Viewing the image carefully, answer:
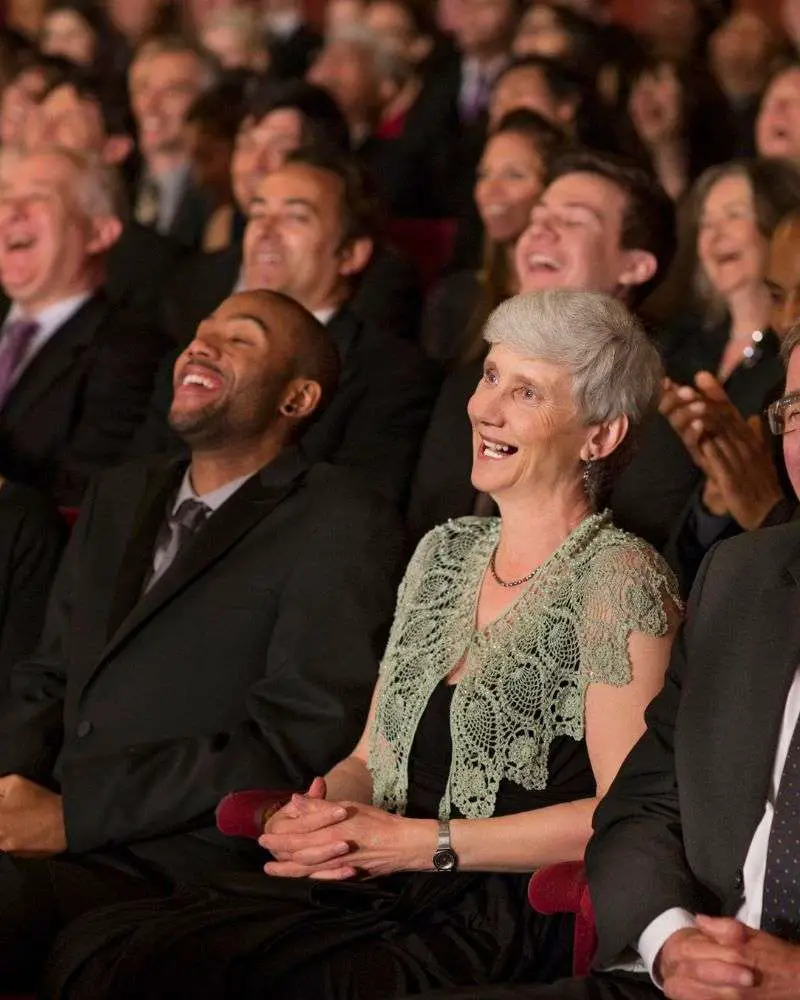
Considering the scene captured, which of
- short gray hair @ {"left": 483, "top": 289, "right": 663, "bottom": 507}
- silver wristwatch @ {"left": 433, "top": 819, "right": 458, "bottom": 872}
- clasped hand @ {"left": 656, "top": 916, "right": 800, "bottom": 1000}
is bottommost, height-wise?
clasped hand @ {"left": 656, "top": 916, "right": 800, "bottom": 1000}

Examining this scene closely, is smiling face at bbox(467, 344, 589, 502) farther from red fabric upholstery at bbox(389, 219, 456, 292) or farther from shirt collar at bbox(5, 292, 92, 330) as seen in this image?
red fabric upholstery at bbox(389, 219, 456, 292)

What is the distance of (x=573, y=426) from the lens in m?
2.28

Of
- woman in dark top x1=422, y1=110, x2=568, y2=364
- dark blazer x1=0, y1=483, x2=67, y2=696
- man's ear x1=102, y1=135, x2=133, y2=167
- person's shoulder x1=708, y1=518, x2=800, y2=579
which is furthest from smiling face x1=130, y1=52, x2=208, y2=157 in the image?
Result: person's shoulder x1=708, y1=518, x2=800, y2=579

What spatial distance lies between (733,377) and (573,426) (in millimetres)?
1019

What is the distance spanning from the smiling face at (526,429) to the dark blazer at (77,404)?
5.02 feet

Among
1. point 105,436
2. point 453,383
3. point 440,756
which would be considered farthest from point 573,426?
point 105,436

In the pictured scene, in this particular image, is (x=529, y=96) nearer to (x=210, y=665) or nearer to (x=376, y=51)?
(x=376, y=51)

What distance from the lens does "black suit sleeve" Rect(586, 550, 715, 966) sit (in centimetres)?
188

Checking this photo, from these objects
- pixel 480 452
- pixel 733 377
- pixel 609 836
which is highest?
pixel 733 377

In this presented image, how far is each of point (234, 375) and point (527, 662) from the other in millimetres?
848

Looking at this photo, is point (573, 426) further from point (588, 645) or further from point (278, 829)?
point (278, 829)

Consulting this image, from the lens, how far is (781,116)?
14.7 ft

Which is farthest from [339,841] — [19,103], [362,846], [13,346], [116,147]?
[19,103]

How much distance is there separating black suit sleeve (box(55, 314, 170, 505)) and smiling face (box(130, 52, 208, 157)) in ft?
6.24
